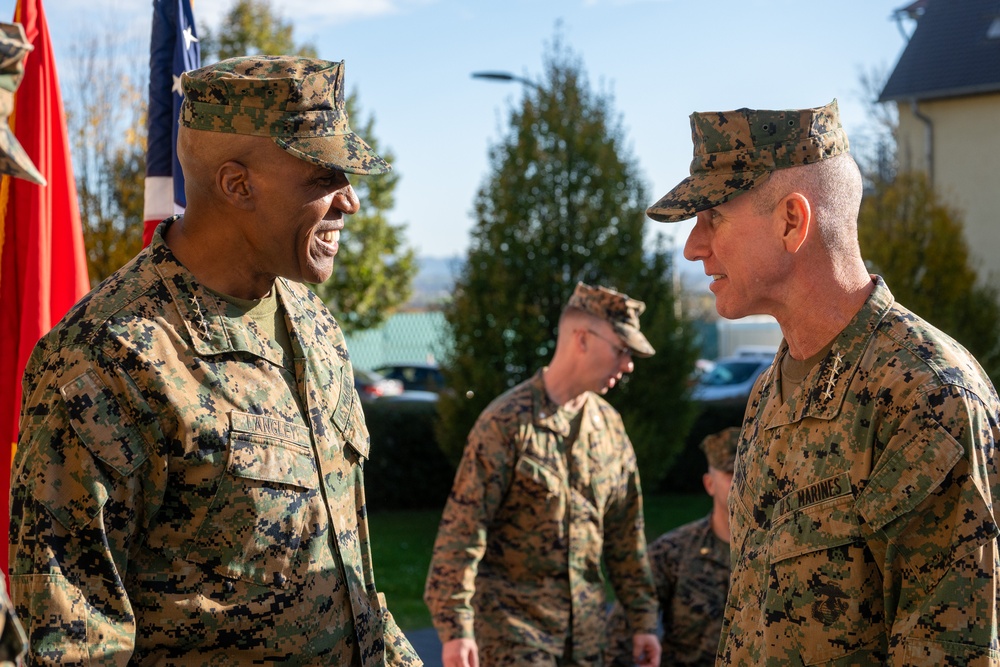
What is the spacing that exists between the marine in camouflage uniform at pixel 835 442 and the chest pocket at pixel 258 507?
1.17 meters

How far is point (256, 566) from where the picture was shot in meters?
2.58

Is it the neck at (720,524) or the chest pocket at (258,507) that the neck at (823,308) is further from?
the neck at (720,524)

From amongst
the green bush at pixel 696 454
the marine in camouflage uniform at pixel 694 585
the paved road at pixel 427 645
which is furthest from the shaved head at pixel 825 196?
the green bush at pixel 696 454

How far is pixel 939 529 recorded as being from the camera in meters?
2.37

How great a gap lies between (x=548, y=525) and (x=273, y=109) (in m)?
2.73

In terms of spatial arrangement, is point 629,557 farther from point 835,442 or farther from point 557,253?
point 557,253

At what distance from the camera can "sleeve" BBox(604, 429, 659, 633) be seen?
5164 mm

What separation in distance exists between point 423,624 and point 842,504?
700cm

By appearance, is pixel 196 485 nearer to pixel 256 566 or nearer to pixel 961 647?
pixel 256 566

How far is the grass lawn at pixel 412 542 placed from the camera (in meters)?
9.67

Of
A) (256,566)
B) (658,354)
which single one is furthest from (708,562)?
(658,354)

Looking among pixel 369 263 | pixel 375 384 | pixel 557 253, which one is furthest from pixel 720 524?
pixel 375 384

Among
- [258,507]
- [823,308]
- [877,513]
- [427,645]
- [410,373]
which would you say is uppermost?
[823,308]

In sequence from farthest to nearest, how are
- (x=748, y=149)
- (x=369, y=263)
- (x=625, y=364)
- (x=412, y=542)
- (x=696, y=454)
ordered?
(x=369, y=263), (x=696, y=454), (x=412, y=542), (x=625, y=364), (x=748, y=149)
